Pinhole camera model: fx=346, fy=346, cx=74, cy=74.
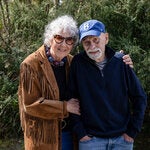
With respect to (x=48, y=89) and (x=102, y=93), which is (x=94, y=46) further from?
(x=48, y=89)

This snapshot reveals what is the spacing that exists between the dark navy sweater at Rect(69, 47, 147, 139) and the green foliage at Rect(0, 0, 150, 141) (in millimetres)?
1578

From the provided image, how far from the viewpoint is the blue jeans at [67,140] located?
3.02m

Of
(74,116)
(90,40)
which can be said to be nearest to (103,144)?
(74,116)

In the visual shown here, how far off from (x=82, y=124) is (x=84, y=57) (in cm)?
56

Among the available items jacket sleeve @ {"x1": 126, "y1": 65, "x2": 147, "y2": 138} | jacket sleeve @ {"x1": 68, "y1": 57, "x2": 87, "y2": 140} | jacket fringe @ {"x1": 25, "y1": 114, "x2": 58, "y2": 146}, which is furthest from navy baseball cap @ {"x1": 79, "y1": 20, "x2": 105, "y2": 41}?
jacket fringe @ {"x1": 25, "y1": 114, "x2": 58, "y2": 146}

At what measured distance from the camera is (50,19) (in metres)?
4.88

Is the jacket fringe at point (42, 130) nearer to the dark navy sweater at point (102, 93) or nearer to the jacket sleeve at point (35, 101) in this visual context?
the jacket sleeve at point (35, 101)

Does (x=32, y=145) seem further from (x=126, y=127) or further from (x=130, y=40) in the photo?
(x=130, y=40)

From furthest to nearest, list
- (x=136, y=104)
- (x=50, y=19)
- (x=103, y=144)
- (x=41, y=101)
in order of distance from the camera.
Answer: (x=50, y=19) < (x=136, y=104) < (x=103, y=144) < (x=41, y=101)

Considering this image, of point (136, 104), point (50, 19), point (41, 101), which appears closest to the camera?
point (41, 101)

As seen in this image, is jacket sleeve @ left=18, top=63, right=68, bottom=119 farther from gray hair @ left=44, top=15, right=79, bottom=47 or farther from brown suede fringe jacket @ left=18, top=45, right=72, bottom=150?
gray hair @ left=44, top=15, right=79, bottom=47

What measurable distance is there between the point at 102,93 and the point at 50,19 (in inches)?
91.6

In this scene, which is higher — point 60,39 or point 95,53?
point 60,39

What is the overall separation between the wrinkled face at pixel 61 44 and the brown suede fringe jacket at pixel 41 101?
92mm
